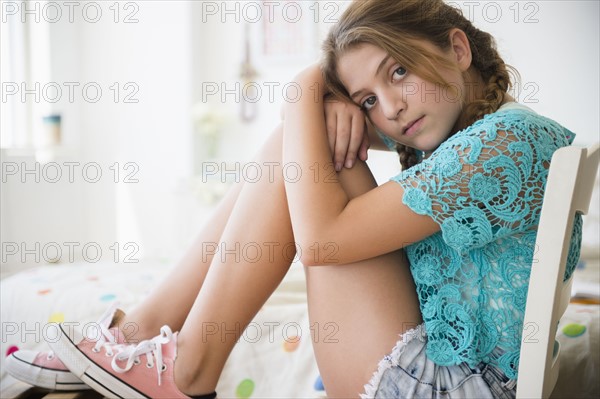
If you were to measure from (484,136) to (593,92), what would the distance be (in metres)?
1.60

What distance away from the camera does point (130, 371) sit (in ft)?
2.78

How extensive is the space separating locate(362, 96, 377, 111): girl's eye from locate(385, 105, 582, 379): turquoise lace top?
7.2 inches

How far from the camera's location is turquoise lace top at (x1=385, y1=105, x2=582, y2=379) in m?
0.70

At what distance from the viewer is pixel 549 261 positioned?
0.60 meters

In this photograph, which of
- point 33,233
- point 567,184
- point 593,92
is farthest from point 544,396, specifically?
point 33,233

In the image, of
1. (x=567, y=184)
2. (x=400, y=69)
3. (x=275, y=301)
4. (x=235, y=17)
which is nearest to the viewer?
(x=567, y=184)

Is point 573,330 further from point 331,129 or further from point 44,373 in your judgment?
point 44,373

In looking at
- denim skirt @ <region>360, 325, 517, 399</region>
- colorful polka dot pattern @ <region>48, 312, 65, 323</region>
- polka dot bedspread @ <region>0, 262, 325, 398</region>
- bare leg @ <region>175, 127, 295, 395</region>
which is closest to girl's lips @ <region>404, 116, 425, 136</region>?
bare leg @ <region>175, 127, 295, 395</region>

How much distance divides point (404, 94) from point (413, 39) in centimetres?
8

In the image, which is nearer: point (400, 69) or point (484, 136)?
point (484, 136)

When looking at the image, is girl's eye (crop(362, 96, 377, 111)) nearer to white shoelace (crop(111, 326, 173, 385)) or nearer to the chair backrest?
the chair backrest

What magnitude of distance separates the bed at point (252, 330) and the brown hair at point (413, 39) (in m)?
0.54

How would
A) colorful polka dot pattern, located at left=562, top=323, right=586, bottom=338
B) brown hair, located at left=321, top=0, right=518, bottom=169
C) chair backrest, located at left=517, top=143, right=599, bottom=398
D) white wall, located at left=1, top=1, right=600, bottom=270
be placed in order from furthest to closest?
1. white wall, located at left=1, top=1, right=600, bottom=270
2. colorful polka dot pattern, located at left=562, top=323, right=586, bottom=338
3. brown hair, located at left=321, top=0, right=518, bottom=169
4. chair backrest, located at left=517, top=143, right=599, bottom=398

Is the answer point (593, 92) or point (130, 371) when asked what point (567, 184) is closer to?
point (130, 371)
